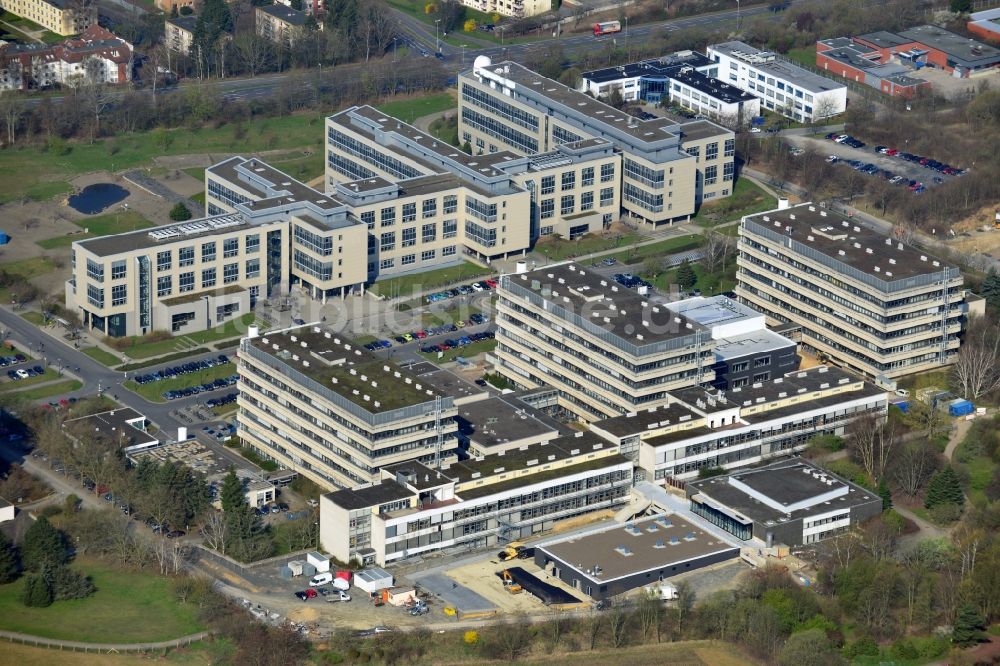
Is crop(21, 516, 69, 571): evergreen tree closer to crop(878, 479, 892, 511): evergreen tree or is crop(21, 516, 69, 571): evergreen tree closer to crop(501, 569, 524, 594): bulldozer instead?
crop(501, 569, 524, 594): bulldozer

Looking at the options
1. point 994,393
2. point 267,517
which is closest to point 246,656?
point 267,517

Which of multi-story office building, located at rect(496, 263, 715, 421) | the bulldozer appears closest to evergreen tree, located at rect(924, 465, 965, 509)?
multi-story office building, located at rect(496, 263, 715, 421)

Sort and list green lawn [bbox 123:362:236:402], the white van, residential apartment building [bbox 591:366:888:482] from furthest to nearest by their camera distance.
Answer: green lawn [bbox 123:362:236:402] < residential apartment building [bbox 591:366:888:482] < the white van

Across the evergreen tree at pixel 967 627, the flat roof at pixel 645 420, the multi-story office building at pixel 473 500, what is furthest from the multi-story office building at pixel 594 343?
the evergreen tree at pixel 967 627

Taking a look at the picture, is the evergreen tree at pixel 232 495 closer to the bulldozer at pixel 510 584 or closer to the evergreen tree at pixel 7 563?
the evergreen tree at pixel 7 563

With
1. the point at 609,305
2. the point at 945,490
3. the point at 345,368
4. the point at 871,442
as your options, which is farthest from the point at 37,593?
the point at 945,490
